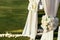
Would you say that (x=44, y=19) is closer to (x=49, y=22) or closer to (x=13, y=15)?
(x=49, y=22)

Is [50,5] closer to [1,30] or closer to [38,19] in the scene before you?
[38,19]

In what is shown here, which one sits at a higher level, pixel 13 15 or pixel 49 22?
pixel 13 15

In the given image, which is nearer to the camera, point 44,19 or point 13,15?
point 44,19

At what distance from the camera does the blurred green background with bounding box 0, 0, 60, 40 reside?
3289mm

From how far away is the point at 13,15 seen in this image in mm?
3361

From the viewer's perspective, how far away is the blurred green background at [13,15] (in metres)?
3.29

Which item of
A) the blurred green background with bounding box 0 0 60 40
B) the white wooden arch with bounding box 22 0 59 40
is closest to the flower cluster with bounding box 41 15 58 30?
the white wooden arch with bounding box 22 0 59 40

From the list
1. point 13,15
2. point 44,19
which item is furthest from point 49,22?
point 13,15

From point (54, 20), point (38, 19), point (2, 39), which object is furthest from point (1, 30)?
point (54, 20)

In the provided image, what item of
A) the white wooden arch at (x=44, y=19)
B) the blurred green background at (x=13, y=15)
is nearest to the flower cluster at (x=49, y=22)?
the white wooden arch at (x=44, y=19)

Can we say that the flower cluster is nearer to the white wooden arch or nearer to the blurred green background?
the white wooden arch

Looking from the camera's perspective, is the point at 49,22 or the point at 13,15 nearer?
the point at 49,22

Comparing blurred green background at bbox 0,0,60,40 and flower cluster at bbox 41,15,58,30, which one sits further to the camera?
blurred green background at bbox 0,0,60,40

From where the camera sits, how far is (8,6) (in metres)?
3.31
